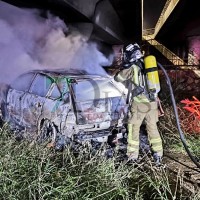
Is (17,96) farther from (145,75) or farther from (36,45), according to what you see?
(145,75)

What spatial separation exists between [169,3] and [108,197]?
400 inches

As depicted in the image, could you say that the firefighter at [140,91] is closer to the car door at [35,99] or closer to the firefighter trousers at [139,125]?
the firefighter trousers at [139,125]

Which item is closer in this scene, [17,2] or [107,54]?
Result: [17,2]

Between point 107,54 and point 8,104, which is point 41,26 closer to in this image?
point 8,104

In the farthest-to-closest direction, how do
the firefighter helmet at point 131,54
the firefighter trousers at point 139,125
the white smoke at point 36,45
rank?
the white smoke at point 36,45 → the firefighter trousers at point 139,125 → the firefighter helmet at point 131,54

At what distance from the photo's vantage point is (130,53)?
17.7 feet

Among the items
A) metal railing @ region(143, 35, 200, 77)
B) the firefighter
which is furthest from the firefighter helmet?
metal railing @ region(143, 35, 200, 77)

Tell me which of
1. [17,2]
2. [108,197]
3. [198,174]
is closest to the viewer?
[108,197]

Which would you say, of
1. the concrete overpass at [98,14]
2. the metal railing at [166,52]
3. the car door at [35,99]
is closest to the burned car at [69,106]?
the car door at [35,99]

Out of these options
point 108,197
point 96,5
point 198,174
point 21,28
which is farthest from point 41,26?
point 108,197

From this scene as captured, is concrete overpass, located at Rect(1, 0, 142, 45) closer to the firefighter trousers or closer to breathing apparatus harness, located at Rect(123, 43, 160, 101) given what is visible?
breathing apparatus harness, located at Rect(123, 43, 160, 101)

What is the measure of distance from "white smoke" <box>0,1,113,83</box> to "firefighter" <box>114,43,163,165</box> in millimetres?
2805

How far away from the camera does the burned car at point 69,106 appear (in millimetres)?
5750

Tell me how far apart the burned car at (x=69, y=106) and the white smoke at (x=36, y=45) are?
1045 millimetres
